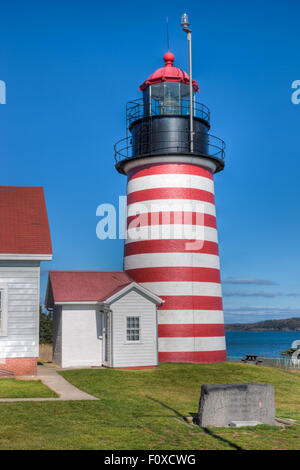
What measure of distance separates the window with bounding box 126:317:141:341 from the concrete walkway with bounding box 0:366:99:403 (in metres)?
3.58

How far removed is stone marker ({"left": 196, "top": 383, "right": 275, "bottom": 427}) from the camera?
12.7m

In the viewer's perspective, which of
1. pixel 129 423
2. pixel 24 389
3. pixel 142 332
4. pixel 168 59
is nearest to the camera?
pixel 129 423

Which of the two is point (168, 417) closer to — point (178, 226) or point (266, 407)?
point (266, 407)

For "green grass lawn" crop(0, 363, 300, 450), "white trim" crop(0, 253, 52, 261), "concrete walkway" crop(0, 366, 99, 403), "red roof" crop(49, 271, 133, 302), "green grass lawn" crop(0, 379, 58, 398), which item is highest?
"white trim" crop(0, 253, 52, 261)

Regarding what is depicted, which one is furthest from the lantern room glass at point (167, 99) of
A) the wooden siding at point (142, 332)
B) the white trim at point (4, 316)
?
the white trim at point (4, 316)

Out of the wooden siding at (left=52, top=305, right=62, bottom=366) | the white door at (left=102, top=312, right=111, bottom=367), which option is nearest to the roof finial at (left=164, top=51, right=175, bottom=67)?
the white door at (left=102, top=312, right=111, bottom=367)

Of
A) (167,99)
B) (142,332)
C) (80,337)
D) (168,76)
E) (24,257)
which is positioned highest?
(168,76)

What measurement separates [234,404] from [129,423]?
8.09ft

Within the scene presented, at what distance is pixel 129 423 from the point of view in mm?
12703

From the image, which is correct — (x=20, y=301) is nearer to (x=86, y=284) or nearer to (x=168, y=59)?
(x=86, y=284)

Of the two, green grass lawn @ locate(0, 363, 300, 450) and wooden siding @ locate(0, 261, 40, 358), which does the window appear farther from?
wooden siding @ locate(0, 261, 40, 358)

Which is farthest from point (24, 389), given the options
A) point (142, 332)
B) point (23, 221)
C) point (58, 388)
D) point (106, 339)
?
point (142, 332)

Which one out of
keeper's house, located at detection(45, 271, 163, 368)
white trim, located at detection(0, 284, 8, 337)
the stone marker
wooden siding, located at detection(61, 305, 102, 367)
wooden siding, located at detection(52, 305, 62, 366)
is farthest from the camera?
wooden siding, located at detection(52, 305, 62, 366)
